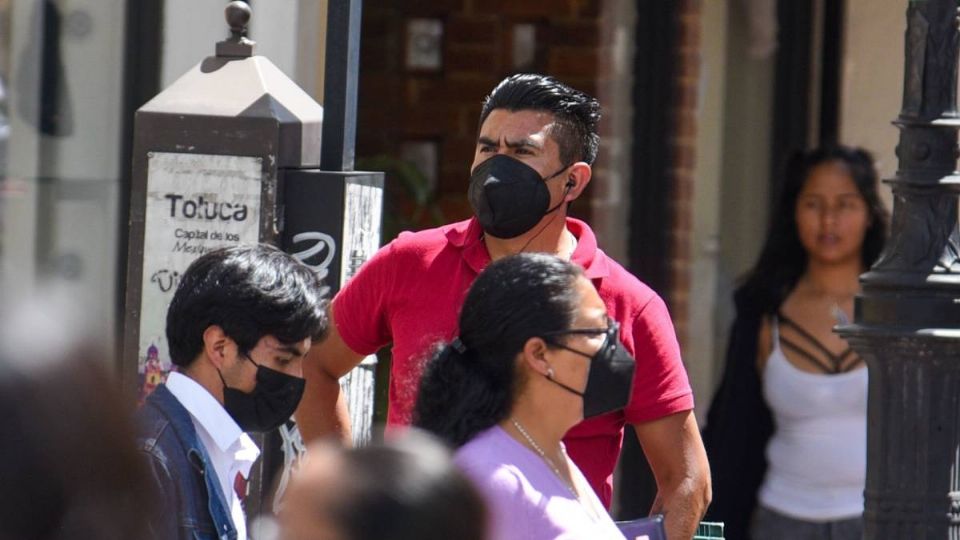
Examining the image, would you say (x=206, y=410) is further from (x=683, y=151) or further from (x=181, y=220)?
(x=683, y=151)

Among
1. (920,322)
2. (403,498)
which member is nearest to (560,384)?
(403,498)

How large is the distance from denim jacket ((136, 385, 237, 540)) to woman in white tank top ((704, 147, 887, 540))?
293 cm

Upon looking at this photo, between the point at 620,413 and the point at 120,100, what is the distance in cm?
263

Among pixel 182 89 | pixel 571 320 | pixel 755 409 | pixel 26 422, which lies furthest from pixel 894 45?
pixel 26 422

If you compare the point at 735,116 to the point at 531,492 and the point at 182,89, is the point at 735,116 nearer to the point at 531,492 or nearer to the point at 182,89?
the point at 182,89

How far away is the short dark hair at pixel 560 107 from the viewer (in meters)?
3.94

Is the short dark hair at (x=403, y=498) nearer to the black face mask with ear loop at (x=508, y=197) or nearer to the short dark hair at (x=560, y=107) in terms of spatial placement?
the black face mask with ear loop at (x=508, y=197)

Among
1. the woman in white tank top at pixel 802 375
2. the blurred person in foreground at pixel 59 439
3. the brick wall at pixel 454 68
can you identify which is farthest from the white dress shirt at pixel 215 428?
the brick wall at pixel 454 68

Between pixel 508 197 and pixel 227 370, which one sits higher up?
pixel 508 197

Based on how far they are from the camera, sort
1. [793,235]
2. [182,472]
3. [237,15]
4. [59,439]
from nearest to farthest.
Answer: [59,439], [182,472], [237,15], [793,235]

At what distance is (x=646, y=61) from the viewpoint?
7574 millimetres

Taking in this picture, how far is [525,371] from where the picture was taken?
313 centimetres

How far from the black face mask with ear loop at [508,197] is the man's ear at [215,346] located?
0.79 metres

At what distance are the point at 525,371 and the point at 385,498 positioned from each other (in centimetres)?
143
